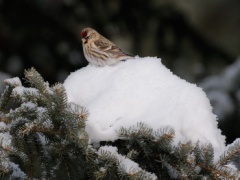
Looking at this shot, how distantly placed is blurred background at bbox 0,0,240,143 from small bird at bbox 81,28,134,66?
1.25 metres

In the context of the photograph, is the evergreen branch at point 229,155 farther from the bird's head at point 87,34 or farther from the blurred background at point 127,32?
the blurred background at point 127,32

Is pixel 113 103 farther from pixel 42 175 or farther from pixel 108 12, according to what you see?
pixel 108 12

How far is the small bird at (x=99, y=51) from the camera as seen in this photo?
3.53 metres

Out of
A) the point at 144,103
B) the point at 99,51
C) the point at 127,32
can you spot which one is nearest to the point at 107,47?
the point at 99,51

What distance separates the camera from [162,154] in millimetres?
1872

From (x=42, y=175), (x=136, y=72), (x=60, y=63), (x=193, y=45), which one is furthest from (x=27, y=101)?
(x=60, y=63)

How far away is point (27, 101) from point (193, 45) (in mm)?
3245

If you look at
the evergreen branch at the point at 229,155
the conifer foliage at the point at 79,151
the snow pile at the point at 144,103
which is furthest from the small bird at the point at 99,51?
the evergreen branch at the point at 229,155

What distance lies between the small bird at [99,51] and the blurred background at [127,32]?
1.25 meters

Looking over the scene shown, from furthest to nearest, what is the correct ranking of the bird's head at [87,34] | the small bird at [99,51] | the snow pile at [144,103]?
the bird's head at [87,34]
the small bird at [99,51]
the snow pile at [144,103]

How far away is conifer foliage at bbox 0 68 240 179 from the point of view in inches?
70.1

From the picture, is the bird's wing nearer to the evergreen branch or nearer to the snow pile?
the snow pile

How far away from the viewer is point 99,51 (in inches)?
145

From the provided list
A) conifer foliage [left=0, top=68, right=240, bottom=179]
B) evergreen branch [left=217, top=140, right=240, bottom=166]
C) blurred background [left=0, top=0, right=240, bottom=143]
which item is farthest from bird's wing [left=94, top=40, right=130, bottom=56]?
evergreen branch [left=217, top=140, right=240, bottom=166]
